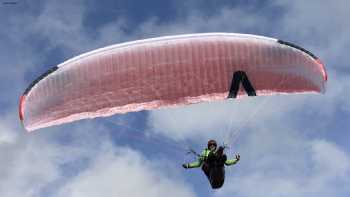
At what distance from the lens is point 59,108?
86.0ft

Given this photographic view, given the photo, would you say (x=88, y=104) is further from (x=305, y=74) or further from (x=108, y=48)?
(x=305, y=74)

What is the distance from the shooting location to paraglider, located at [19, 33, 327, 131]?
84.6 ft

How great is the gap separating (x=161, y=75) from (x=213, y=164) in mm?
3808

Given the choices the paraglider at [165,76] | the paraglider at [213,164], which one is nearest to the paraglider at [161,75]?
the paraglider at [165,76]

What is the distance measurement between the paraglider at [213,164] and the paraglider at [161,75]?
2.26 meters

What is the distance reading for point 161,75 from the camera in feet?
85.9

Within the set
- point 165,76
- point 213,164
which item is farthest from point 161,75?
point 213,164

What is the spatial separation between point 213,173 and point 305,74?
5.30m

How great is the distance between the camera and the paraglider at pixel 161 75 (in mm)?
25797

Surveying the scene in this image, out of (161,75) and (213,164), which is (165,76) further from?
(213,164)

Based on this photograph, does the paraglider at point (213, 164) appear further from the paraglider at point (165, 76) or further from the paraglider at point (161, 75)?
the paraglider at point (161, 75)

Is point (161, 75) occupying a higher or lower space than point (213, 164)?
higher

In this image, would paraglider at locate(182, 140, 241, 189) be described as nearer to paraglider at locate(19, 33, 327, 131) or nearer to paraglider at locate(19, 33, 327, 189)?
paraglider at locate(19, 33, 327, 189)

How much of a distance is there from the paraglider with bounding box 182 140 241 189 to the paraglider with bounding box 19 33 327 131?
2259mm
